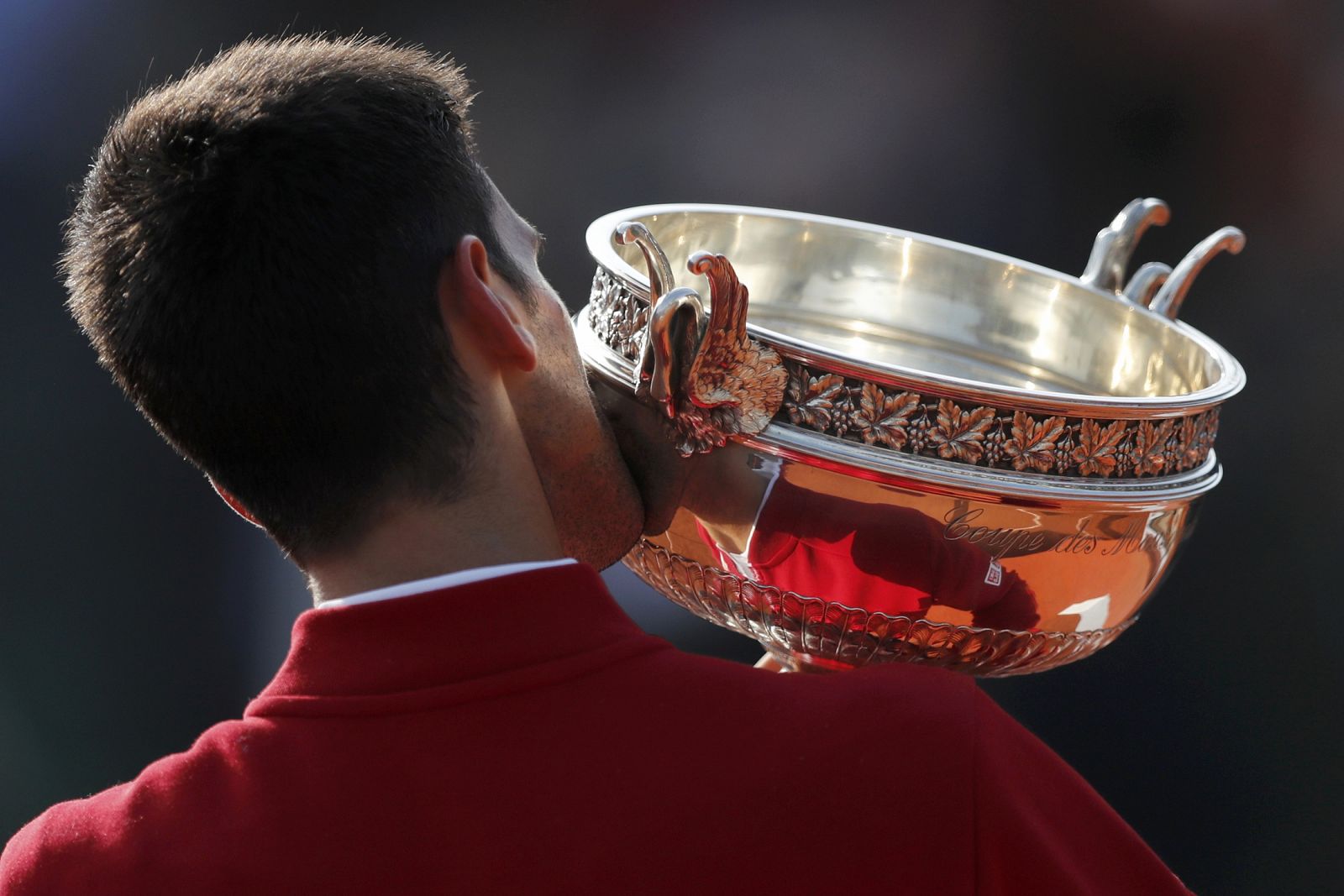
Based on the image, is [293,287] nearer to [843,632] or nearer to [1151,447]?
[843,632]

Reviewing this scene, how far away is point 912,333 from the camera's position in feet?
3.37

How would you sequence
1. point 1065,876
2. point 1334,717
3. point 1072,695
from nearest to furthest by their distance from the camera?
point 1065,876 < point 1334,717 < point 1072,695

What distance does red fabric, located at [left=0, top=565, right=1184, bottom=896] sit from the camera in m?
0.54

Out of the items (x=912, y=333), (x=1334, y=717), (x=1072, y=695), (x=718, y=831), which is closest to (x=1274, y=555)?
(x=1334, y=717)

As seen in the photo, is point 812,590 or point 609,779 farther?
point 812,590

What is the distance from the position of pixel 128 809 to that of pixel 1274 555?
5.42 feet

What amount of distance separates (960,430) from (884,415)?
0.13 ft

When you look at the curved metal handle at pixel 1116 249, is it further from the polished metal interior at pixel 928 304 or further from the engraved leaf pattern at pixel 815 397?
the engraved leaf pattern at pixel 815 397

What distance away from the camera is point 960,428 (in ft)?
2.13

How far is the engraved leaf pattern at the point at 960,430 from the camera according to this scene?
65 centimetres

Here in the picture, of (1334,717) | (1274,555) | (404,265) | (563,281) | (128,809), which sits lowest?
(1334,717)

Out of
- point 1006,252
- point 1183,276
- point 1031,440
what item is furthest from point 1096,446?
point 1006,252

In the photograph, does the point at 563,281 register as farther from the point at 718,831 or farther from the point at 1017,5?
the point at 718,831

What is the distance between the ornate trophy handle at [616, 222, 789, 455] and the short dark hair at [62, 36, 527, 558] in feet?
0.34
